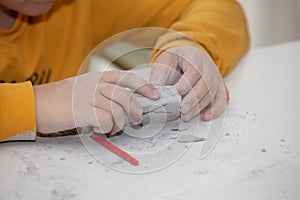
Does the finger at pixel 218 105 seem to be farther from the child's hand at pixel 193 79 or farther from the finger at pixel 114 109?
the finger at pixel 114 109

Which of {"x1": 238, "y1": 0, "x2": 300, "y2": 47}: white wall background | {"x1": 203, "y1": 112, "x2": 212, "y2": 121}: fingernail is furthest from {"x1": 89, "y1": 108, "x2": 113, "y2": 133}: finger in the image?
{"x1": 238, "y1": 0, "x2": 300, "y2": 47}: white wall background

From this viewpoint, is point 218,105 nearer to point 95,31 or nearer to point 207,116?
point 207,116

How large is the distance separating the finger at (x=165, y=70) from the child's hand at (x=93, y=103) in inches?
2.6

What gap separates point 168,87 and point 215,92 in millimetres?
65

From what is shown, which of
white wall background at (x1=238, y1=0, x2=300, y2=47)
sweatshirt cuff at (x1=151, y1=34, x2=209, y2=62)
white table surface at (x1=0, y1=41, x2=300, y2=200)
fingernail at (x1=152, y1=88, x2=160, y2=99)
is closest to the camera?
white table surface at (x1=0, y1=41, x2=300, y2=200)

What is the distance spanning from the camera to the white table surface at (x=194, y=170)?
420mm

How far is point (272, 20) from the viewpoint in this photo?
145 cm

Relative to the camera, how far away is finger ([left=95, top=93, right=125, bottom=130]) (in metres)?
0.52

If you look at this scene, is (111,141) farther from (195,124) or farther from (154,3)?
(154,3)

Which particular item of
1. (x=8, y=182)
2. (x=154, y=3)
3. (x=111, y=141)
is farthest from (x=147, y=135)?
(x=154, y=3)

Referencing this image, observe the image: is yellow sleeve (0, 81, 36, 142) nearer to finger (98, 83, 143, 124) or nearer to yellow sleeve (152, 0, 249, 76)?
finger (98, 83, 143, 124)

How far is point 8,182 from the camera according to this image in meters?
0.44

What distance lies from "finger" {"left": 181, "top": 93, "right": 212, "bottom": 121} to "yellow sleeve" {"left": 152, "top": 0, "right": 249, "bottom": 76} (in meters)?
0.10

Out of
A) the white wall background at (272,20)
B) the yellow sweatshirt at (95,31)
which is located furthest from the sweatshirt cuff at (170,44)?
the white wall background at (272,20)
